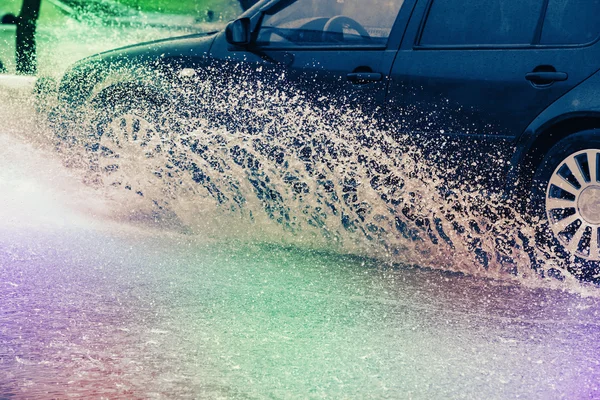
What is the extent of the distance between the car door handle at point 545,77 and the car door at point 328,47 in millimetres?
929

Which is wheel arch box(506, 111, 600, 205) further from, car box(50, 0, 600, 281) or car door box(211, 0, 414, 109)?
car door box(211, 0, 414, 109)

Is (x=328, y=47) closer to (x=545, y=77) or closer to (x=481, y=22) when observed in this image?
(x=481, y=22)

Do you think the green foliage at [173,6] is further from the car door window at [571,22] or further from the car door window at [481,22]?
the car door window at [571,22]

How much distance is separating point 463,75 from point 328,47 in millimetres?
1012

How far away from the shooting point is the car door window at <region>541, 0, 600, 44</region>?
543 centimetres

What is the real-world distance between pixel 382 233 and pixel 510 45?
142cm

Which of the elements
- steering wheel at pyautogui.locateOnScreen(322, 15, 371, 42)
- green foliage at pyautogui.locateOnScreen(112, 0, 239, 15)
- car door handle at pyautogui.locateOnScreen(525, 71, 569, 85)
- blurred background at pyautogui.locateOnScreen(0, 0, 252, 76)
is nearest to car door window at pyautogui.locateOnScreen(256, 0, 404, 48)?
steering wheel at pyautogui.locateOnScreen(322, 15, 371, 42)

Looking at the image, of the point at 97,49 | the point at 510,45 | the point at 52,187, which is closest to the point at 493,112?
the point at 510,45

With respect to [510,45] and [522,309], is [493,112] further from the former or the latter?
[522,309]

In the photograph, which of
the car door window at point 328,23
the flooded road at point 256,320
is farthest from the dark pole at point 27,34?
the car door window at point 328,23

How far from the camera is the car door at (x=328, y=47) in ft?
20.3

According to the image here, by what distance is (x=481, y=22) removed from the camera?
5.89 m

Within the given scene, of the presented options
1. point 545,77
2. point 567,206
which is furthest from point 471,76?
point 567,206

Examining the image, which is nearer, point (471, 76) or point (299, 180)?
point (471, 76)
